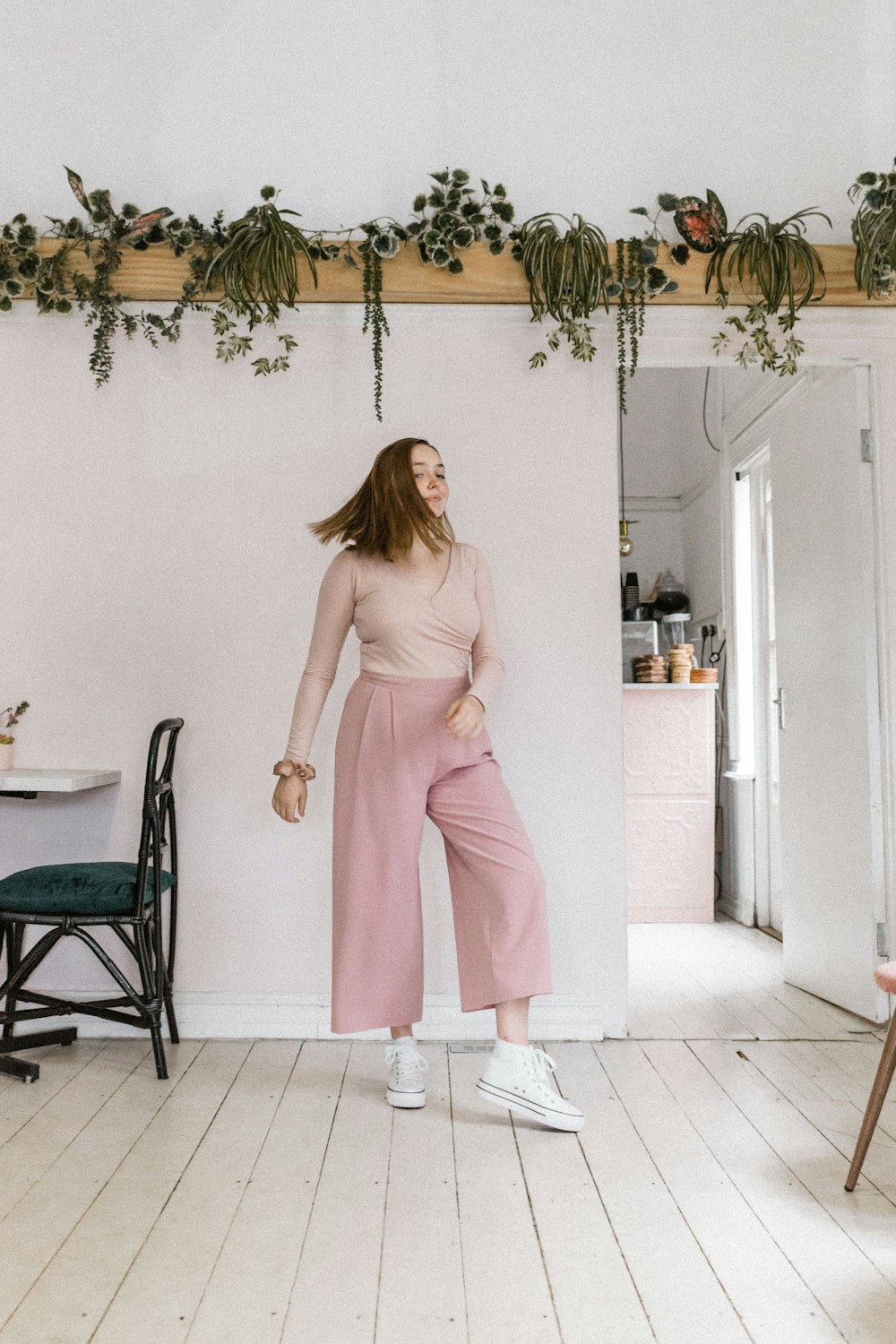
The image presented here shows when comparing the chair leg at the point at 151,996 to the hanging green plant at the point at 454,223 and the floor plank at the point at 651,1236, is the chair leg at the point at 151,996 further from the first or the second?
the hanging green plant at the point at 454,223

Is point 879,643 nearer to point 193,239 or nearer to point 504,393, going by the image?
point 504,393

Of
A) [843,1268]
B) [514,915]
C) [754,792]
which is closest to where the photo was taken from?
[843,1268]

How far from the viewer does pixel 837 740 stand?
328 centimetres

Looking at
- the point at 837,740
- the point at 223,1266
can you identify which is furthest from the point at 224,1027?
the point at 837,740

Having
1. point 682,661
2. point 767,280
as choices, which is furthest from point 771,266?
point 682,661

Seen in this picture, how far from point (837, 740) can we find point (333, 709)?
1.59 m

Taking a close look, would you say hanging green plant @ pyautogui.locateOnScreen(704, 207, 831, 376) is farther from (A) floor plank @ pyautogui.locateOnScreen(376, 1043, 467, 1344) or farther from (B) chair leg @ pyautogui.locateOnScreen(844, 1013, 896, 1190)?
(A) floor plank @ pyautogui.locateOnScreen(376, 1043, 467, 1344)

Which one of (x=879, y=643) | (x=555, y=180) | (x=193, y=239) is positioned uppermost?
(x=555, y=180)

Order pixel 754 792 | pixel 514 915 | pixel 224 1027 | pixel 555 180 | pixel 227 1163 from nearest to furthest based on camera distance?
pixel 227 1163, pixel 514 915, pixel 224 1027, pixel 555 180, pixel 754 792

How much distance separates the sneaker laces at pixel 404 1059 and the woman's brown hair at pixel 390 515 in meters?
1.16

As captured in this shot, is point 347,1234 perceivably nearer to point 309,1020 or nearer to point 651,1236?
point 651,1236

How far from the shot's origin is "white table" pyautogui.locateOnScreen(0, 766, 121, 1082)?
8.40ft

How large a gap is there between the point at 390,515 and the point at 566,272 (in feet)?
3.47

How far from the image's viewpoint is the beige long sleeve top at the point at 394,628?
243 centimetres
